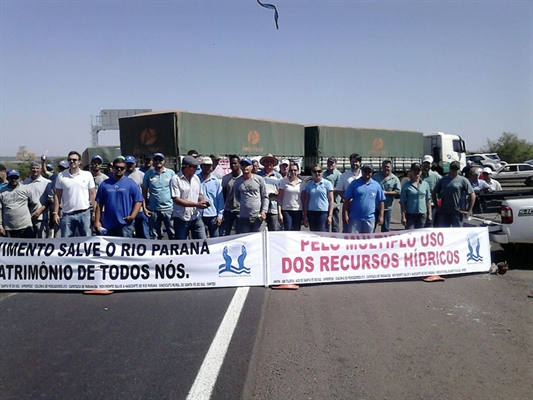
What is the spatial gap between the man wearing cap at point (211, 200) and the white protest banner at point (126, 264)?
99 cm

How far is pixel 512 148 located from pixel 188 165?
7051cm

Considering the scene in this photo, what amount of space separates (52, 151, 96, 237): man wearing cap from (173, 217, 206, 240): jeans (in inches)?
58.1

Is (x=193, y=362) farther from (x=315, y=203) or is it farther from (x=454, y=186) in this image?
(x=454, y=186)

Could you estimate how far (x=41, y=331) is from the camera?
5.28m

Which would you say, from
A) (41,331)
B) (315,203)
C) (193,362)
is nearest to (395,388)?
(193,362)

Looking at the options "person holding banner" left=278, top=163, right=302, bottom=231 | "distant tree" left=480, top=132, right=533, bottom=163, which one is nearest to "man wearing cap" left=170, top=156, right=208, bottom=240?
"person holding banner" left=278, top=163, right=302, bottom=231

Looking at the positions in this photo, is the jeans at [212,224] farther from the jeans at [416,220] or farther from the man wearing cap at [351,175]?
the jeans at [416,220]

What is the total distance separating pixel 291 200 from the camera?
8719mm

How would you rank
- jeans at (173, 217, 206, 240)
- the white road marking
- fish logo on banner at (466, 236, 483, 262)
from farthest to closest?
fish logo on banner at (466, 236, 483, 262)
jeans at (173, 217, 206, 240)
the white road marking

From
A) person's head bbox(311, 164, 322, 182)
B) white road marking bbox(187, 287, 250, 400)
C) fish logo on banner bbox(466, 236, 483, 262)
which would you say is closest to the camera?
white road marking bbox(187, 287, 250, 400)

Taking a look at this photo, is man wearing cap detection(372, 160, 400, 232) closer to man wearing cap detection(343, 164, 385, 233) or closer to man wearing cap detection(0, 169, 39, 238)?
man wearing cap detection(343, 164, 385, 233)

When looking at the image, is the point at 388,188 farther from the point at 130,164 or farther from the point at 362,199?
the point at 130,164

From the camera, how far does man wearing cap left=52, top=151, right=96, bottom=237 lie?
25.1 ft

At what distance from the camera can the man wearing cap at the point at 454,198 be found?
8.69 meters
